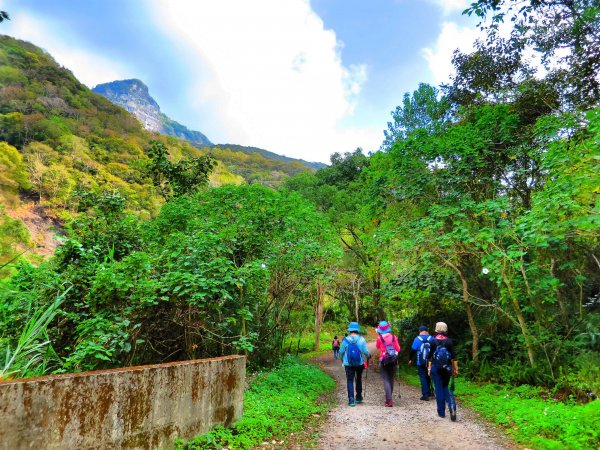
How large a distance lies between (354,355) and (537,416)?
3144mm

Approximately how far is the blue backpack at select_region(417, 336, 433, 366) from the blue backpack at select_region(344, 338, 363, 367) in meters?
1.28

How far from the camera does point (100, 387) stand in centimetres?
318

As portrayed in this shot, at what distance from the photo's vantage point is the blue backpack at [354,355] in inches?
285

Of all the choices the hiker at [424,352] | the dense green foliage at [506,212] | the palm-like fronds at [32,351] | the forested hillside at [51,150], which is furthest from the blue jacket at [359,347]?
the forested hillside at [51,150]

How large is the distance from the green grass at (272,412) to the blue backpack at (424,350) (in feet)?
7.30

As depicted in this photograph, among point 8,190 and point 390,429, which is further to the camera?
point 8,190

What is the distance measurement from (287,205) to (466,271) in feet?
20.5

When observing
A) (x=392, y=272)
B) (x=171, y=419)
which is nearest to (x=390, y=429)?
(x=171, y=419)

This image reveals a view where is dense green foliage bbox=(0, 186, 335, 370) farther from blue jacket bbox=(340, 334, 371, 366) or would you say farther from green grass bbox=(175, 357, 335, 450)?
blue jacket bbox=(340, 334, 371, 366)

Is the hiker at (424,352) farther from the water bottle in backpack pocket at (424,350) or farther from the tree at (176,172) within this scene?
the tree at (176,172)

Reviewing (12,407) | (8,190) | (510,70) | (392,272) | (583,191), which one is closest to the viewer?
(12,407)

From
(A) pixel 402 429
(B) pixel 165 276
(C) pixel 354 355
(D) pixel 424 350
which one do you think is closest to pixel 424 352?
(D) pixel 424 350

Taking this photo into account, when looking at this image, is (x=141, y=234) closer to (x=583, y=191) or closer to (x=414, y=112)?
(x=583, y=191)

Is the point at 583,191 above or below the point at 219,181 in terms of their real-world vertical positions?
below
